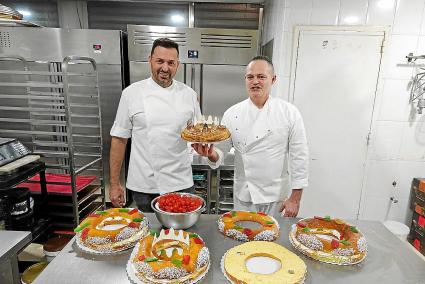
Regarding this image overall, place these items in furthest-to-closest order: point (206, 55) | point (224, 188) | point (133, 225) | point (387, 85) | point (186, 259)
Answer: point (206, 55), point (224, 188), point (387, 85), point (133, 225), point (186, 259)

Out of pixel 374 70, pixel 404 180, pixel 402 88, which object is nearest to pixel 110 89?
pixel 374 70

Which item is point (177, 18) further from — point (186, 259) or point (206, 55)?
point (186, 259)

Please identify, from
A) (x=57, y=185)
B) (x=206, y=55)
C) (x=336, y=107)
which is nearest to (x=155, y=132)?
(x=57, y=185)

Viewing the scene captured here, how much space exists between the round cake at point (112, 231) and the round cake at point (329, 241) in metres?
0.71

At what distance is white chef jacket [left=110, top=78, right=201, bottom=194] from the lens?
77.4 inches

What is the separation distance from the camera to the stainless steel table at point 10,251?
1282 mm

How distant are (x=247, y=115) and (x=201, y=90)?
1.57 m

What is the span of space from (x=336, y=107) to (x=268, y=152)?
133 centimetres

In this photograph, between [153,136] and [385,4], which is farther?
[385,4]

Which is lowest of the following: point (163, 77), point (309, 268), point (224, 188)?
point (224, 188)

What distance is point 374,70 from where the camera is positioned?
9.00 ft

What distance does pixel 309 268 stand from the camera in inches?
43.2

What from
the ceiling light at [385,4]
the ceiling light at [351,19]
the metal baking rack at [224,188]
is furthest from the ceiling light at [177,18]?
the ceiling light at [385,4]

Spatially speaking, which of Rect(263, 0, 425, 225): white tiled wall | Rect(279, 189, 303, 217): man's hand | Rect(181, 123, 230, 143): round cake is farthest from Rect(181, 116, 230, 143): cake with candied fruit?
Rect(263, 0, 425, 225): white tiled wall
